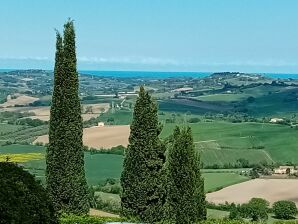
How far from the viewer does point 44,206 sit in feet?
53.6

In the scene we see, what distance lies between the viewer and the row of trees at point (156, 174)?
28.7 meters

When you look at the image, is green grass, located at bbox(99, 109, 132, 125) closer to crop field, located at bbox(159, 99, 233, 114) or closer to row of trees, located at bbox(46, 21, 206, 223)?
crop field, located at bbox(159, 99, 233, 114)

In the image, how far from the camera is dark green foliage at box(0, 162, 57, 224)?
49.4 feet

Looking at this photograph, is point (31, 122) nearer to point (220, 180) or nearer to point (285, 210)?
point (220, 180)

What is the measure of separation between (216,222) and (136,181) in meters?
4.83

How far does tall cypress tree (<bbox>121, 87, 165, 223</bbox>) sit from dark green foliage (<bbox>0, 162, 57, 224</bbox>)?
12.6 meters

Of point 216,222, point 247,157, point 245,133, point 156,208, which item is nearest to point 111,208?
point 156,208

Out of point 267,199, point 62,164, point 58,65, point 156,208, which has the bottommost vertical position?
point 267,199

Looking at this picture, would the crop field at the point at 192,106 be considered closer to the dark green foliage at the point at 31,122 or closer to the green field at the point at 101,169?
the dark green foliage at the point at 31,122

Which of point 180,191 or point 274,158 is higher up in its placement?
point 180,191

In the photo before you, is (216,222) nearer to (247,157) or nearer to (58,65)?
(58,65)

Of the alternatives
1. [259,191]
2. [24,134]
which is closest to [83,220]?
[259,191]

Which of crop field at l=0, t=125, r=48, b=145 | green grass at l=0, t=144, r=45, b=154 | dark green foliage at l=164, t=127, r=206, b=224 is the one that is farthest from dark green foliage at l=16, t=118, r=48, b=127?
dark green foliage at l=164, t=127, r=206, b=224

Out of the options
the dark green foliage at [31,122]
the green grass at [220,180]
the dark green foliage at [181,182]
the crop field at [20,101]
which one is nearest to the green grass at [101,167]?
the green grass at [220,180]
